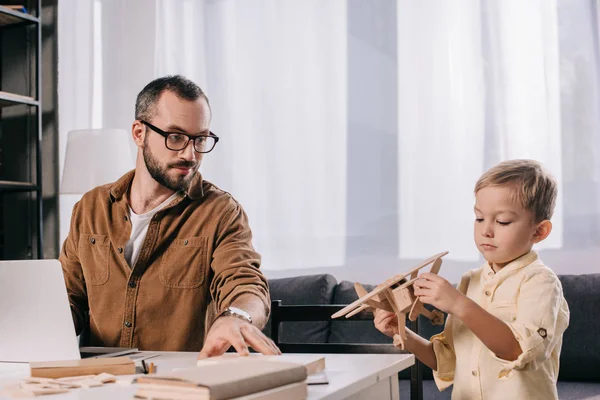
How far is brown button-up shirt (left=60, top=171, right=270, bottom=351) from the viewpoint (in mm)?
1996

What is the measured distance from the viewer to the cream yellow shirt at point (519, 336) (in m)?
1.45

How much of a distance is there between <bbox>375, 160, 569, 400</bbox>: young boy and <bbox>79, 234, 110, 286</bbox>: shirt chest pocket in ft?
2.66

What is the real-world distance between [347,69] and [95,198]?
6.42 feet

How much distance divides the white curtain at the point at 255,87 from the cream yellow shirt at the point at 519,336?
2.16 metres

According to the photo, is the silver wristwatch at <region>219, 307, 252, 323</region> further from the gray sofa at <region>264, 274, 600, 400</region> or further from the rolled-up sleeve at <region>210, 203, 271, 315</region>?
the gray sofa at <region>264, 274, 600, 400</region>

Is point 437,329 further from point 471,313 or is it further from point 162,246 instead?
point 471,313

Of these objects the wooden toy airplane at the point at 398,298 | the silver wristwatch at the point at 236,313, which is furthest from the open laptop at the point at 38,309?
the wooden toy airplane at the point at 398,298

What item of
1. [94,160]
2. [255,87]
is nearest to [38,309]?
[94,160]

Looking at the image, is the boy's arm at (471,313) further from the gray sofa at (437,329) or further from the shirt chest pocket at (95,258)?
the gray sofa at (437,329)

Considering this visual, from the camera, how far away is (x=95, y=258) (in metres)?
2.05

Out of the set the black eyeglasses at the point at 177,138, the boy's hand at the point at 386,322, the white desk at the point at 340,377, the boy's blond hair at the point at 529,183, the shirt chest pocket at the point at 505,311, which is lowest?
the white desk at the point at 340,377

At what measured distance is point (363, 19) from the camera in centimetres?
381

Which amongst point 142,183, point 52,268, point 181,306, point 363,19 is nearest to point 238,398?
point 52,268

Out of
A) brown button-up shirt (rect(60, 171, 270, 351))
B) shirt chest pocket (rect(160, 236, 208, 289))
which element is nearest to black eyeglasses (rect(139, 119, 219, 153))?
brown button-up shirt (rect(60, 171, 270, 351))
